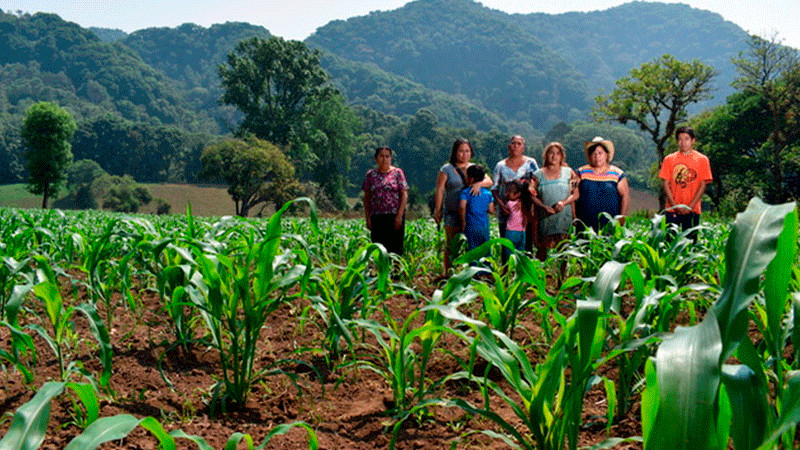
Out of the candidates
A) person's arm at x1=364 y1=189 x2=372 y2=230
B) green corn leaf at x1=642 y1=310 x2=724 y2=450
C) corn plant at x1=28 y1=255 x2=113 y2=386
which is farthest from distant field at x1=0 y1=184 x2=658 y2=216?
green corn leaf at x1=642 y1=310 x2=724 y2=450

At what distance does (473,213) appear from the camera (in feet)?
19.2

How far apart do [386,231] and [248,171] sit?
3762cm

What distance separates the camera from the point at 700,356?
100 cm

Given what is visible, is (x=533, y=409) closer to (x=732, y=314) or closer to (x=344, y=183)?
(x=732, y=314)

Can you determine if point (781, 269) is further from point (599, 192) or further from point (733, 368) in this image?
point (599, 192)

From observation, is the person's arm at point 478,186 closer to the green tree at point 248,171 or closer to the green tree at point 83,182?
the green tree at point 248,171

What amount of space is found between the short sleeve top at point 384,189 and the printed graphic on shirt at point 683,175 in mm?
2838

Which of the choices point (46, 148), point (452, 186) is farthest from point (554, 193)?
point (46, 148)

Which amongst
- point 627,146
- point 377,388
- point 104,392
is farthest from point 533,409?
point 627,146

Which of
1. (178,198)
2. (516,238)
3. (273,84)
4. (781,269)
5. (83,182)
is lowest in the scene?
(178,198)

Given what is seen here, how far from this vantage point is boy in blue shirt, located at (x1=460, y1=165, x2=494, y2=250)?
5.81 m

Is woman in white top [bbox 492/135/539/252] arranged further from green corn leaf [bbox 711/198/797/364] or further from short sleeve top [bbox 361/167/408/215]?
green corn leaf [bbox 711/198/797/364]

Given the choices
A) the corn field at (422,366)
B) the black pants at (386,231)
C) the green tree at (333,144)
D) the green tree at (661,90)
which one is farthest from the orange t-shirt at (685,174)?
the green tree at (333,144)

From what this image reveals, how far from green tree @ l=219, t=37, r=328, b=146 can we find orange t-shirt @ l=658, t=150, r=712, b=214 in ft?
152
